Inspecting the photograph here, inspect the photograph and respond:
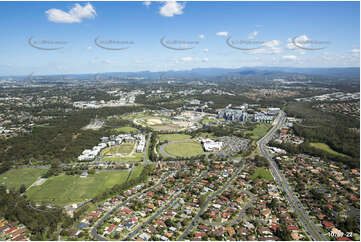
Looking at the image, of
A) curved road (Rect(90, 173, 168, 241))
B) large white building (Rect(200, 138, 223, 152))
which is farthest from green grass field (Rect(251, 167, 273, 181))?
curved road (Rect(90, 173, 168, 241))

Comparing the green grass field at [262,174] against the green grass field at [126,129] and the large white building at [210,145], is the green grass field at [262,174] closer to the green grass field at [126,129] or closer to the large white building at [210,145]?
the large white building at [210,145]

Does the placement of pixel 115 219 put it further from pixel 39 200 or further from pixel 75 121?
pixel 75 121

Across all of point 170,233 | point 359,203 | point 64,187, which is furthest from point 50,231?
point 359,203

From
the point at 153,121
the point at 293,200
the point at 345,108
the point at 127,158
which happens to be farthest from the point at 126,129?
the point at 345,108

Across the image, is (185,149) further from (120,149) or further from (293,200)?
(293,200)

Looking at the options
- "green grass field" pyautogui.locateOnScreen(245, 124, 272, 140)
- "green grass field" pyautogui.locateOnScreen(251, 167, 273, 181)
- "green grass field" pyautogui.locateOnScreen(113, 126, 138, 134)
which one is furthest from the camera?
"green grass field" pyautogui.locateOnScreen(113, 126, 138, 134)

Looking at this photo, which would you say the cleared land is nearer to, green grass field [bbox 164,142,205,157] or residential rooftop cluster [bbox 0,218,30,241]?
green grass field [bbox 164,142,205,157]
